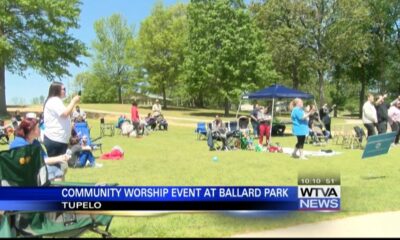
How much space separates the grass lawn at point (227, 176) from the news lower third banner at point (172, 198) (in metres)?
0.34

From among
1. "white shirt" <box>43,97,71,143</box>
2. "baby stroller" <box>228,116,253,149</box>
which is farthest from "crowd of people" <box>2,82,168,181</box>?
"baby stroller" <box>228,116,253,149</box>

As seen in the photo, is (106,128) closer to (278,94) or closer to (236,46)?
(278,94)

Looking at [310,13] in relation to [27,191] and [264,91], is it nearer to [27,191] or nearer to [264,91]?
[264,91]

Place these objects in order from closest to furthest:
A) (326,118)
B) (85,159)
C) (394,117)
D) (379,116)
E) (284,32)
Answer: (85,159) → (379,116) → (394,117) → (326,118) → (284,32)

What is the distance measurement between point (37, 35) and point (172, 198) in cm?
3731

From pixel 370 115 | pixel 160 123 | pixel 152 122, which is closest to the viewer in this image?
pixel 370 115

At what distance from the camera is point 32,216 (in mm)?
5070

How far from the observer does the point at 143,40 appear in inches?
2251

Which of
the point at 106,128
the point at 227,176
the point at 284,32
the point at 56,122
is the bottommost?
the point at 106,128

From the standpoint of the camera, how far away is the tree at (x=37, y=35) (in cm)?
3859

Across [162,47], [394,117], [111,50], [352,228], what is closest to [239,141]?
[394,117]

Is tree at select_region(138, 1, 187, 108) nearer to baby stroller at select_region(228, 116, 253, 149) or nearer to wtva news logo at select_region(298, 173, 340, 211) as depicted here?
baby stroller at select_region(228, 116, 253, 149)

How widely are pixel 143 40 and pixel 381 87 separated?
27825mm

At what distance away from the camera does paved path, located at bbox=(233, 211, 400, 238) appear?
576cm
